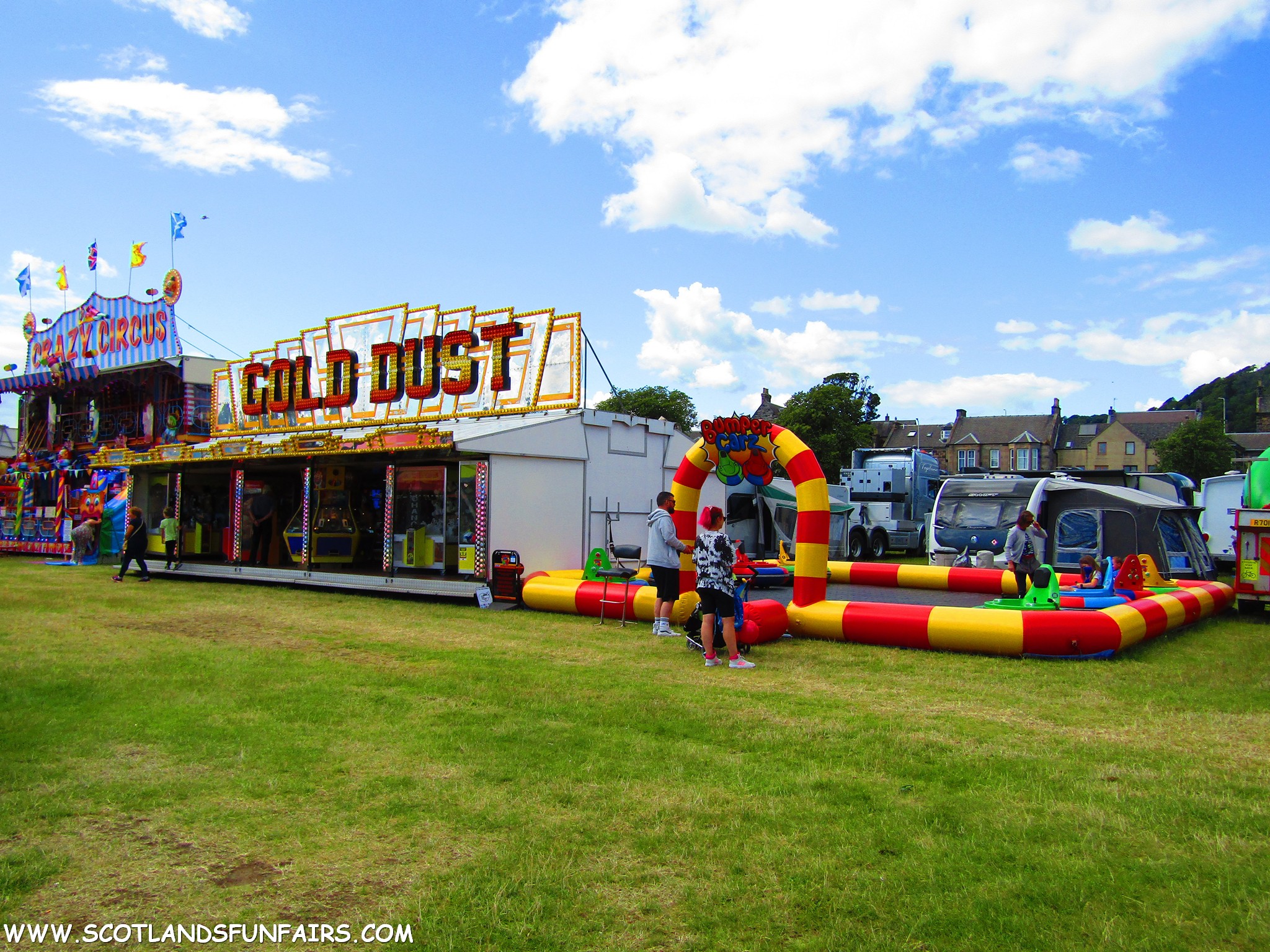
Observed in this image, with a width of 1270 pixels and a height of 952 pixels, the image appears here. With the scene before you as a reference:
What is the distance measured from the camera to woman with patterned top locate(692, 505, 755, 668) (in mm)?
8664

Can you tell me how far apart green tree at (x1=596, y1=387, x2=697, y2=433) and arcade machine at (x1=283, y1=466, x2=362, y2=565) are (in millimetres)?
42015

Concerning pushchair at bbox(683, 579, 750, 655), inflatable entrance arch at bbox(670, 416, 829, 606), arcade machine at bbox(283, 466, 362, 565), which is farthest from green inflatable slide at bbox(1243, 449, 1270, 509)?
arcade machine at bbox(283, 466, 362, 565)

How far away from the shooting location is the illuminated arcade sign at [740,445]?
38.5 feet

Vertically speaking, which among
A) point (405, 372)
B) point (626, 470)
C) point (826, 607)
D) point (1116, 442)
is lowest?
point (826, 607)

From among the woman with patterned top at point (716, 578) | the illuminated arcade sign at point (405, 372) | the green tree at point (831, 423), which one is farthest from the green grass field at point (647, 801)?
the green tree at point (831, 423)

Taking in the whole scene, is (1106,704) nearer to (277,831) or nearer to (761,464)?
(761,464)

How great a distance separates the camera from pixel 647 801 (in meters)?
4.72

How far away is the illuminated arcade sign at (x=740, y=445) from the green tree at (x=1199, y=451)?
54444 millimetres

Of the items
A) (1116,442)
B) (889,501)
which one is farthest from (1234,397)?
(889,501)

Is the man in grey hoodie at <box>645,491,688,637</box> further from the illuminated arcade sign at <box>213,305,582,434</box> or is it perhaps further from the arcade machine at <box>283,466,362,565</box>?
the arcade machine at <box>283,466,362,565</box>

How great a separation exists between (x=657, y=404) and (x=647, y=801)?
58.4 meters

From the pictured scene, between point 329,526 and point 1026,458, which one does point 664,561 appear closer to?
point 329,526

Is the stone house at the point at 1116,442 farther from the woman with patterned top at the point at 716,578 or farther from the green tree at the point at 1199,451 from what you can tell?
the woman with patterned top at the point at 716,578

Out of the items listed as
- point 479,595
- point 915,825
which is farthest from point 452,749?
point 479,595
